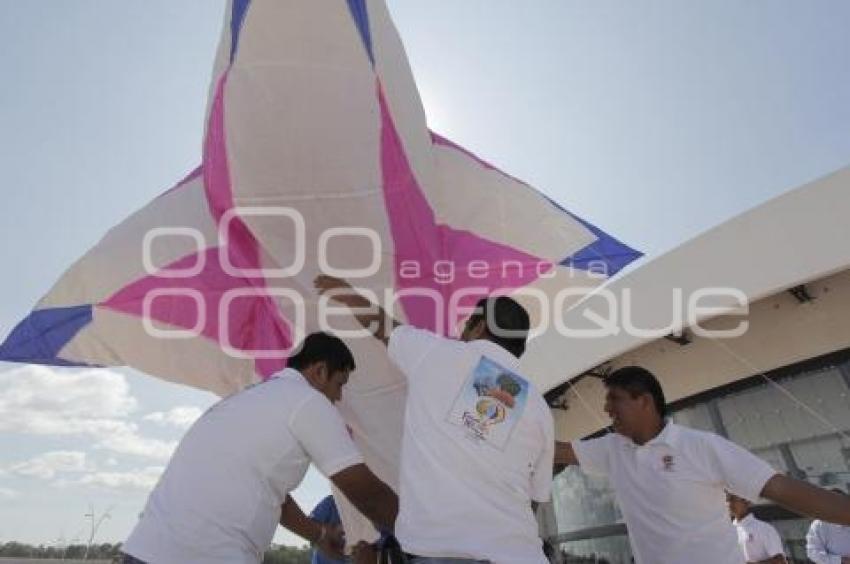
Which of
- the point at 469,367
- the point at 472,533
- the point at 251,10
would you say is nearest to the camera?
the point at 472,533

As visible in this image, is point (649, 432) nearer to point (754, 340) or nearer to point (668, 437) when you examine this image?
point (668, 437)

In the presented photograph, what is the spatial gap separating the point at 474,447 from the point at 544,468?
0.28m

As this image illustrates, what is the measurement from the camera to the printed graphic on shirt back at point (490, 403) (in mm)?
1507

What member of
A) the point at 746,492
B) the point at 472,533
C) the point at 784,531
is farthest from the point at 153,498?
the point at 784,531

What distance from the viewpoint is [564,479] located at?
671cm

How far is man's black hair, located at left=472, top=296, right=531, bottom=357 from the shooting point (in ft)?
5.67

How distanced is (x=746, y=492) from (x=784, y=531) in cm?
405

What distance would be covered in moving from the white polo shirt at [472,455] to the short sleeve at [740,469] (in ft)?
2.60

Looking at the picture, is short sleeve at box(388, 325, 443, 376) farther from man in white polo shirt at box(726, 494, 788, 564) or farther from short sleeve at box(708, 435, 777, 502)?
man in white polo shirt at box(726, 494, 788, 564)

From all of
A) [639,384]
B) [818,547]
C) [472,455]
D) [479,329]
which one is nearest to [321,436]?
[472,455]

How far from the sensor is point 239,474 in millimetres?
1634

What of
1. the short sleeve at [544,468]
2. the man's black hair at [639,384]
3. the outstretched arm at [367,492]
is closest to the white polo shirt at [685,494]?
the man's black hair at [639,384]

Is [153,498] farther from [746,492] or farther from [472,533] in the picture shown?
[746,492]

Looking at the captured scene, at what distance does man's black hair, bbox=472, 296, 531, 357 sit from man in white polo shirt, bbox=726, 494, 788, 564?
2987 millimetres
